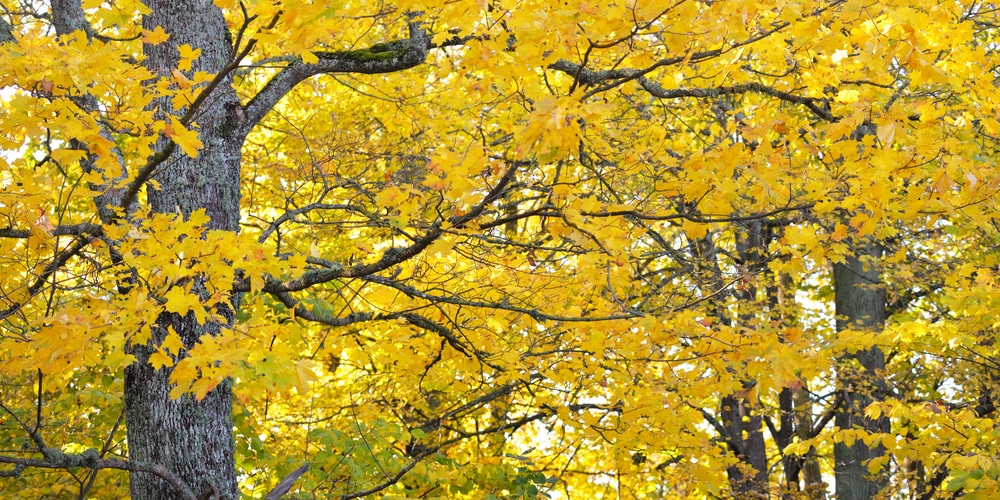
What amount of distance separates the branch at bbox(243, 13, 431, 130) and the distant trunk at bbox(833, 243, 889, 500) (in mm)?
6066

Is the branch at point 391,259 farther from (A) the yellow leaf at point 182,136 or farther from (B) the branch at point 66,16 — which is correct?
(B) the branch at point 66,16

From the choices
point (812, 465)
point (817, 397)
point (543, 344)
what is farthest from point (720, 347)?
point (812, 465)

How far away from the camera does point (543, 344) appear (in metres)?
5.47

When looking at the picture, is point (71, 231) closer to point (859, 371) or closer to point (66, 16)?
point (66, 16)

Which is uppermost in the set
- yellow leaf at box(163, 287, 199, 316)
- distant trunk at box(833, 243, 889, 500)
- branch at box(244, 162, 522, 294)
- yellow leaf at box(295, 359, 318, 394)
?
distant trunk at box(833, 243, 889, 500)

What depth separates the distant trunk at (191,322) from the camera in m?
4.63

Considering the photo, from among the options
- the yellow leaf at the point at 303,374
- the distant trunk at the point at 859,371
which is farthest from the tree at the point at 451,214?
the distant trunk at the point at 859,371

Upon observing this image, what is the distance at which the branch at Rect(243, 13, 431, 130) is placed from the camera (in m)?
5.17

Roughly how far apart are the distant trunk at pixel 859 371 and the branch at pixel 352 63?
6.07m

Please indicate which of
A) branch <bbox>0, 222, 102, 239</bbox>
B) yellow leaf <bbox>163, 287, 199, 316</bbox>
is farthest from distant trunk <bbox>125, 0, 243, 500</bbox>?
yellow leaf <bbox>163, 287, 199, 316</bbox>

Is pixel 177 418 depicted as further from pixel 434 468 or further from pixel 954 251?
pixel 954 251

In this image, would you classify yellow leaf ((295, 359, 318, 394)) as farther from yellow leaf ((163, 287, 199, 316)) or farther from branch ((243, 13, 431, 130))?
branch ((243, 13, 431, 130))

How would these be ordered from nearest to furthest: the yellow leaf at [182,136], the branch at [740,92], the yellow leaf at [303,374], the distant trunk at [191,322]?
the yellow leaf at [303,374]
the yellow leaf at [182,136]
the distant trunk at [191,322]
the branch at [740,92]

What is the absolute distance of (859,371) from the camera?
9539 millimetres
